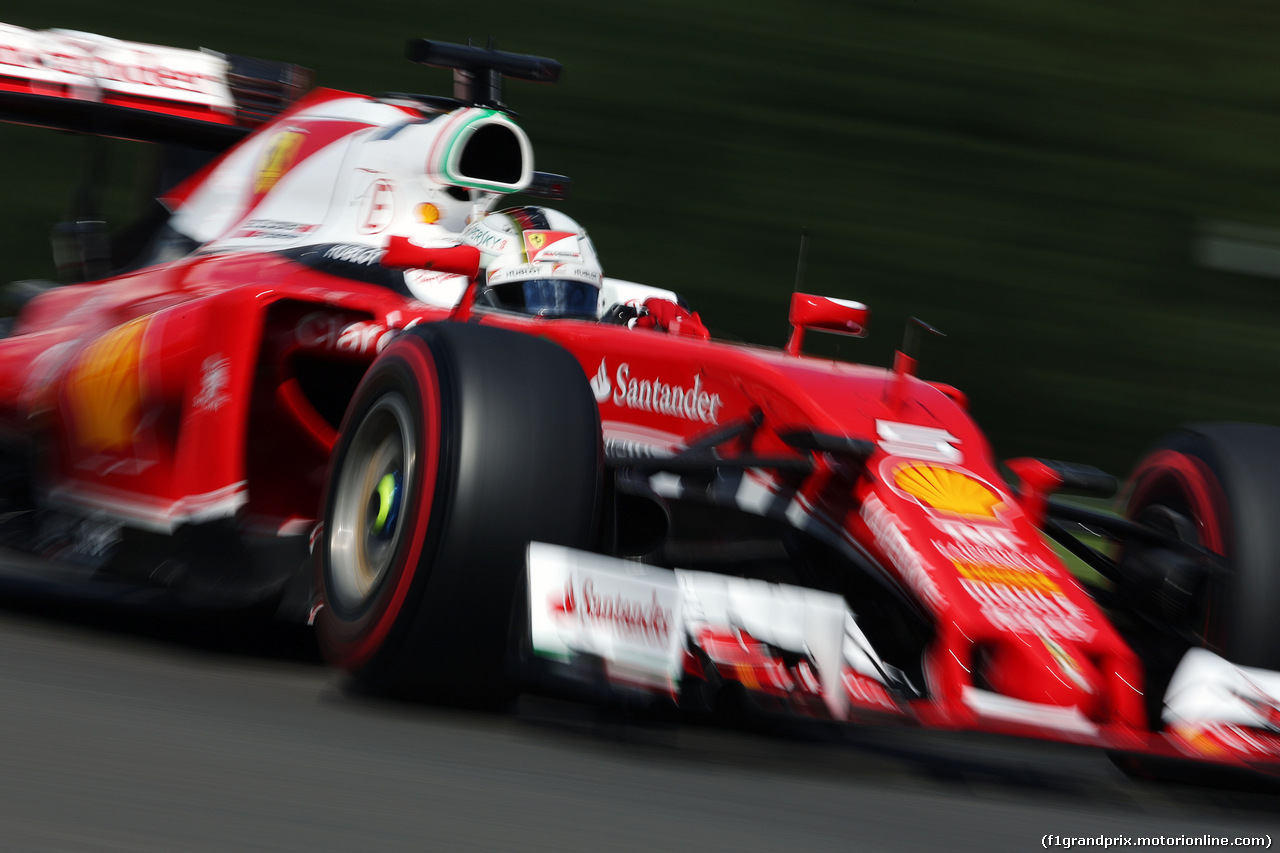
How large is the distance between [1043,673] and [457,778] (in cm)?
105

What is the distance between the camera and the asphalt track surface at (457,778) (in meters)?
1.95

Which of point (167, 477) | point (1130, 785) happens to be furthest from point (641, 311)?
point (1130, 785)

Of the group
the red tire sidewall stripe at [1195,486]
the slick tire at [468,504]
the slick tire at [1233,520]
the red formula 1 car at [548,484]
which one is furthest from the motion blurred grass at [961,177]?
the slick tire at [468,504]

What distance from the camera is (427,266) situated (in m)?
3.46

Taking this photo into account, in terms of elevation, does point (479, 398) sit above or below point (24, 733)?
above

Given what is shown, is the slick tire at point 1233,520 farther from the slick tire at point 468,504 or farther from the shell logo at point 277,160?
the shell logo at point 277,160

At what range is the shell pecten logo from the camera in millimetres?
3906

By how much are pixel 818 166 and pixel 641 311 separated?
543cm

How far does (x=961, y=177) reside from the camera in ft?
30.9

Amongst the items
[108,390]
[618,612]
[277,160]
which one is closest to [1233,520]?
[618,612]

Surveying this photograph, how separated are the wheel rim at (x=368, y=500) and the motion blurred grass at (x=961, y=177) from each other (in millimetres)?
6232

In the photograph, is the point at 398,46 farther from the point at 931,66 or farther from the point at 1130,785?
the point at 1130,785

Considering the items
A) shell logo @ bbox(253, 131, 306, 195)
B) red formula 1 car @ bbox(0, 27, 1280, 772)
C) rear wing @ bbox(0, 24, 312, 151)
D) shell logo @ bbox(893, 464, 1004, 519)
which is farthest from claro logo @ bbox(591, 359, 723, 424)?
rear wing @ bbox(0, 24, 312, 151)

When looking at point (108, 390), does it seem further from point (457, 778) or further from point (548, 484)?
point (457, 778)
